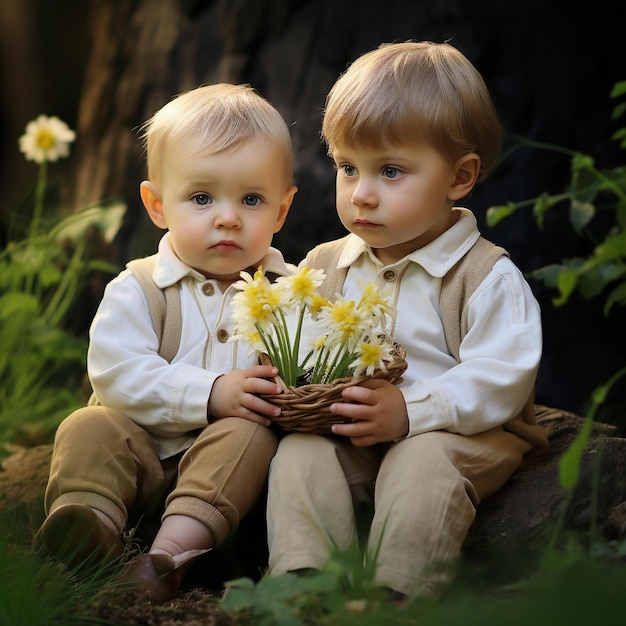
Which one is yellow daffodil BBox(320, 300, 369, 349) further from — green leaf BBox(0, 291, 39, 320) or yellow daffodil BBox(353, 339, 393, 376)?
green leaf BBox(0, 291, 39, 320)

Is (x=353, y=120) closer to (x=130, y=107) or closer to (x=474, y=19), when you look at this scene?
(x=474, y=19)

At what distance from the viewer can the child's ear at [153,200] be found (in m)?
2.68

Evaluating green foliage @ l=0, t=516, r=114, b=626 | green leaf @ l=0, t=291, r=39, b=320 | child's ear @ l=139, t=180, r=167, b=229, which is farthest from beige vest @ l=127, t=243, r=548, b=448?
green leaf @ l=0, t=291, r=39, b=320

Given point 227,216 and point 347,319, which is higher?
point 227,216

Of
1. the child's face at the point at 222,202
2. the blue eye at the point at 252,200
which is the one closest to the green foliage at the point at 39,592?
A: the child's face at the point at 222,202

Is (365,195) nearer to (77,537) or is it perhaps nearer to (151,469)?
(151,469)

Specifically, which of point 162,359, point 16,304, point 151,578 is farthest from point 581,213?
point 16,304

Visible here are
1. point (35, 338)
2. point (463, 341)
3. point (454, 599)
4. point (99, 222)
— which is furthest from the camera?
point (35, 338)

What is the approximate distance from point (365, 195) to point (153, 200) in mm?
627

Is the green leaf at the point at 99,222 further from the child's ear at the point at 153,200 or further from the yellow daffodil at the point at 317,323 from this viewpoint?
the yellow daffodil at the point at 317,323

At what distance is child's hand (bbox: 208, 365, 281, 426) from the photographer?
2320 mm

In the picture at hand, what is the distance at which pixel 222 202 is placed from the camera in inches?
101

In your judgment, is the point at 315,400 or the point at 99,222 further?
the point at 99,222

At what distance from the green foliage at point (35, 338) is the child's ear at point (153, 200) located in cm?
85
